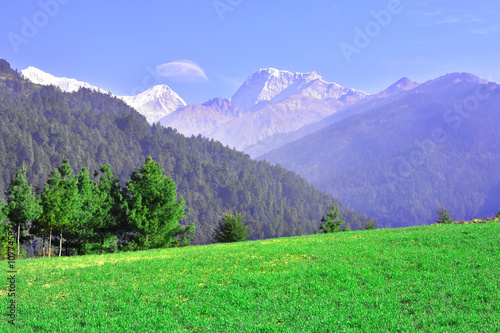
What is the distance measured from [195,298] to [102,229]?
4030 cm

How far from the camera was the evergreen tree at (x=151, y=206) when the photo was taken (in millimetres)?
44125

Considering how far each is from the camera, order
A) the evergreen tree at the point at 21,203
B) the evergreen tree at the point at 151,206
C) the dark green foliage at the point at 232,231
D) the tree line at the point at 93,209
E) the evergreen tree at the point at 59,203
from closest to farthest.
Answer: the evergreen tree at the point at 21,203 → the evergreen tree at the point at 59,203 → the tree line at the point at 93,209 → the evergreen tree at the point at 151,206 → the dark green foliage at the point at 232,231

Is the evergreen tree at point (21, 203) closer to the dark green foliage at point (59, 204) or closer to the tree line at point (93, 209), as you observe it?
the tree line at point (93, 209)

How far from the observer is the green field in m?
13.2

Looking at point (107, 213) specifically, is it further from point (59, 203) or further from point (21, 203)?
point (21, 203)

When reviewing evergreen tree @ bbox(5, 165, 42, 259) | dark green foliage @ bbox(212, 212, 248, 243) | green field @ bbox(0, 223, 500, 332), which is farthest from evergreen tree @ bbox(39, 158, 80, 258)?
dark green foliage @ bbox(212, 212, 248, 243)

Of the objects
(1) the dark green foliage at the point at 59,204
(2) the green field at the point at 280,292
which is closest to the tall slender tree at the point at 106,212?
(1) the dark green foliage at the point at 59,204

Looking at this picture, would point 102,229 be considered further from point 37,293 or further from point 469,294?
point 469,294

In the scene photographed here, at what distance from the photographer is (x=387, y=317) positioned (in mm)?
13086

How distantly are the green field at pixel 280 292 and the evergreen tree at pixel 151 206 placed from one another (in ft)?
62.5

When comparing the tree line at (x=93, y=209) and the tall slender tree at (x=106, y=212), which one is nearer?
the tree line at (x=93, y=209)

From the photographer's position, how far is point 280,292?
1661cm

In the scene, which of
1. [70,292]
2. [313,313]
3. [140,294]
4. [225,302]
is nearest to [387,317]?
[313,313]

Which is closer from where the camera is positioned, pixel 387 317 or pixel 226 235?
pixel 387 317
